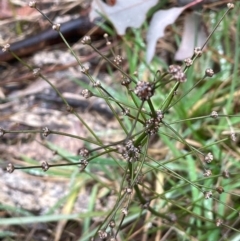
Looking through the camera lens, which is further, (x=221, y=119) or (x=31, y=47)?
(x=31, y=47)

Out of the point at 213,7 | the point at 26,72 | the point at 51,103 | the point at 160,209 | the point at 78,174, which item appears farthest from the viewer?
the point at 26,72

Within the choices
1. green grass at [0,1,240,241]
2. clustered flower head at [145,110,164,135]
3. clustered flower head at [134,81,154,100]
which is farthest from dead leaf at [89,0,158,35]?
clustered flower head at [134,81,154,100]

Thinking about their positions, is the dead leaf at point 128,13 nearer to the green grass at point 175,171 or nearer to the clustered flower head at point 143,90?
the green grass at point 175,171

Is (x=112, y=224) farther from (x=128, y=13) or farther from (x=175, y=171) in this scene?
(x=128, y=13)

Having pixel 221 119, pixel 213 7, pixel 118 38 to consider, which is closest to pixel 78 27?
pixel 118 38

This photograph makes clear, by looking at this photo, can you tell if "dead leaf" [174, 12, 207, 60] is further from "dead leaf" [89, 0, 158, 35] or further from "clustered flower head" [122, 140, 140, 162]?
"clustered flower head" [122, 140, 140, 162]

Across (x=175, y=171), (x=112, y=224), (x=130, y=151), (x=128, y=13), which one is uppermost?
(x=128, y=13)

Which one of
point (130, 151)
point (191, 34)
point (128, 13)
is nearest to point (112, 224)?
point (130, 151)

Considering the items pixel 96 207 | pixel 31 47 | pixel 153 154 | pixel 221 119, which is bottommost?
pixel 96 207

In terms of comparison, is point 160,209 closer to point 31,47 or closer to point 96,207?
point 96,207
